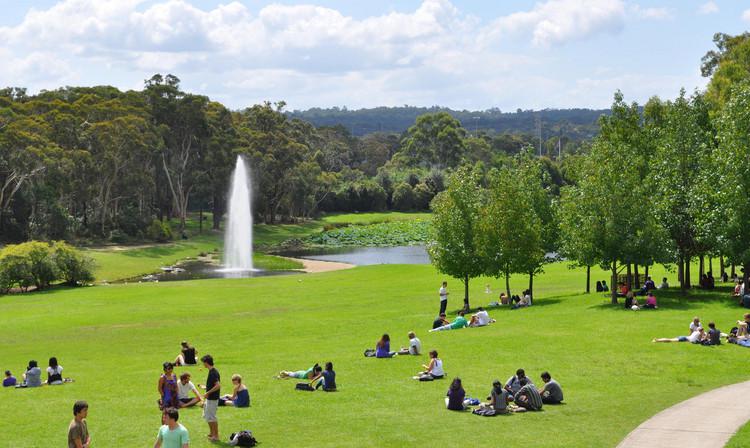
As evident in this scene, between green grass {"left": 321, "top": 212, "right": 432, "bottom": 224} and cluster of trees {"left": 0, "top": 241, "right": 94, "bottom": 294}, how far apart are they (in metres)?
87.2

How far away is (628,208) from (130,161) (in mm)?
78358

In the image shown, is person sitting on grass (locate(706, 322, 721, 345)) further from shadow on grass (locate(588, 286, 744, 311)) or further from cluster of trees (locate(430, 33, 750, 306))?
cluster of trees (locate(430, 33, 750, 306))

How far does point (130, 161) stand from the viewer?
106438mm

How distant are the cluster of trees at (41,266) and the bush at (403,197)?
110 meters

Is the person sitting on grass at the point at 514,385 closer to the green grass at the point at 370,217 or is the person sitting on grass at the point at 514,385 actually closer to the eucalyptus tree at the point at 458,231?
the eucalyptus tree at the point at 458,231

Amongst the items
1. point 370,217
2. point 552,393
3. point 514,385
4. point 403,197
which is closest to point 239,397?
point 514,385

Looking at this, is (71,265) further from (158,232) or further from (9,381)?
(158,232)

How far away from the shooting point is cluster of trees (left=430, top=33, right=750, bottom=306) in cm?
4053

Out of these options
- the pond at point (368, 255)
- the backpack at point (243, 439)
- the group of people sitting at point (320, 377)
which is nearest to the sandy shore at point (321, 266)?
the pond at point (368, 255)

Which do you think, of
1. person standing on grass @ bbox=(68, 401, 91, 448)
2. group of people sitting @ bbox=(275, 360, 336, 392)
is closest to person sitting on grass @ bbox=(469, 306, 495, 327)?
group of people sitting @ bbox=(275, 360, 336, 392)

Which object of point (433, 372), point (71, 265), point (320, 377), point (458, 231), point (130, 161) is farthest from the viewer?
point (130, 161)

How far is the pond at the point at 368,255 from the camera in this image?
95.2 meters

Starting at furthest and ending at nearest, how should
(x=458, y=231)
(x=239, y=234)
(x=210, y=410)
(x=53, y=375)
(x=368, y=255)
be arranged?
(x=368, y=255), (x=239, y=234), (x=458, y=231), (x=53, y=375), (x=210, y=410)

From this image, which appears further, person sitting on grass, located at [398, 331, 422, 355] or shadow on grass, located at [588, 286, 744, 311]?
shadow on grass, located at [588, 286, 744, 311]
